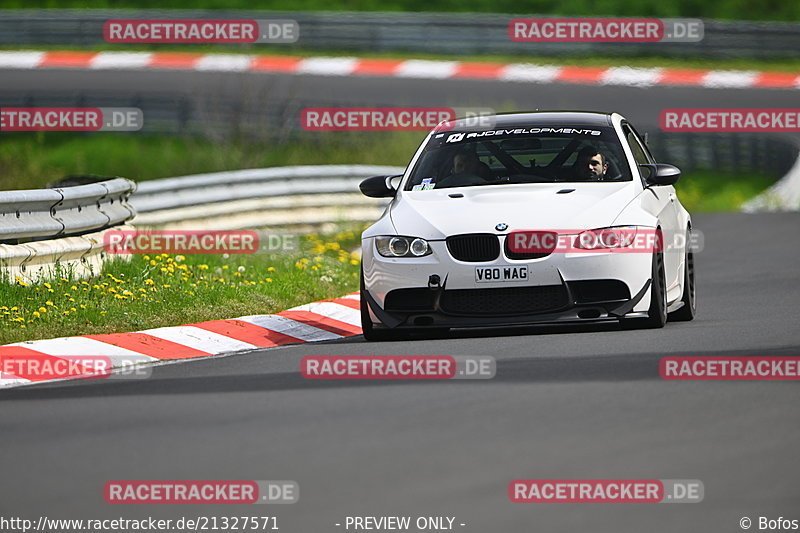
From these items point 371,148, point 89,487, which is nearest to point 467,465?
point 89,487

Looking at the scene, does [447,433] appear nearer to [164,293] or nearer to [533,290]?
[533,290]

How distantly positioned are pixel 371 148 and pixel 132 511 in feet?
65.1

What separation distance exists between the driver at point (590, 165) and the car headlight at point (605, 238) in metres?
0.96

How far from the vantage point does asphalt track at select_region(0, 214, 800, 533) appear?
6.02 meters

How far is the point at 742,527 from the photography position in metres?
5.64

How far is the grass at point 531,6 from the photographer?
1451 inches

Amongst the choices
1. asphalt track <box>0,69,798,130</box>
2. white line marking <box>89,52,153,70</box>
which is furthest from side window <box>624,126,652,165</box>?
white line marking <box>89,52,153,70</box>

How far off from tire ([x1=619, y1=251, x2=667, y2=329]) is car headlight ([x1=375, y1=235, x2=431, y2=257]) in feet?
4.45

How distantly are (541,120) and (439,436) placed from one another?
5.12 meters

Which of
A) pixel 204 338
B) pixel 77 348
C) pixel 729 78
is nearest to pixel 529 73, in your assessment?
pixel 729 78

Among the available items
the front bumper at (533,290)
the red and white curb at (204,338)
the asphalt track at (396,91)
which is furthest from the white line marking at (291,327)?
the asphalt track at (396,91)

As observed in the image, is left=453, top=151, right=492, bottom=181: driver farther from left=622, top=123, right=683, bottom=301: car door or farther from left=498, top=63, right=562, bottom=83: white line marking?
left=498, top=63, right=562, bottom=83: white line marking

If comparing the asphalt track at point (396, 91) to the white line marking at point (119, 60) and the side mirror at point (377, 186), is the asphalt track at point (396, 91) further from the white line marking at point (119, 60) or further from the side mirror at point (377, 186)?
the side mirror at point (377, 186)

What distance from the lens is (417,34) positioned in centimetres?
3438
